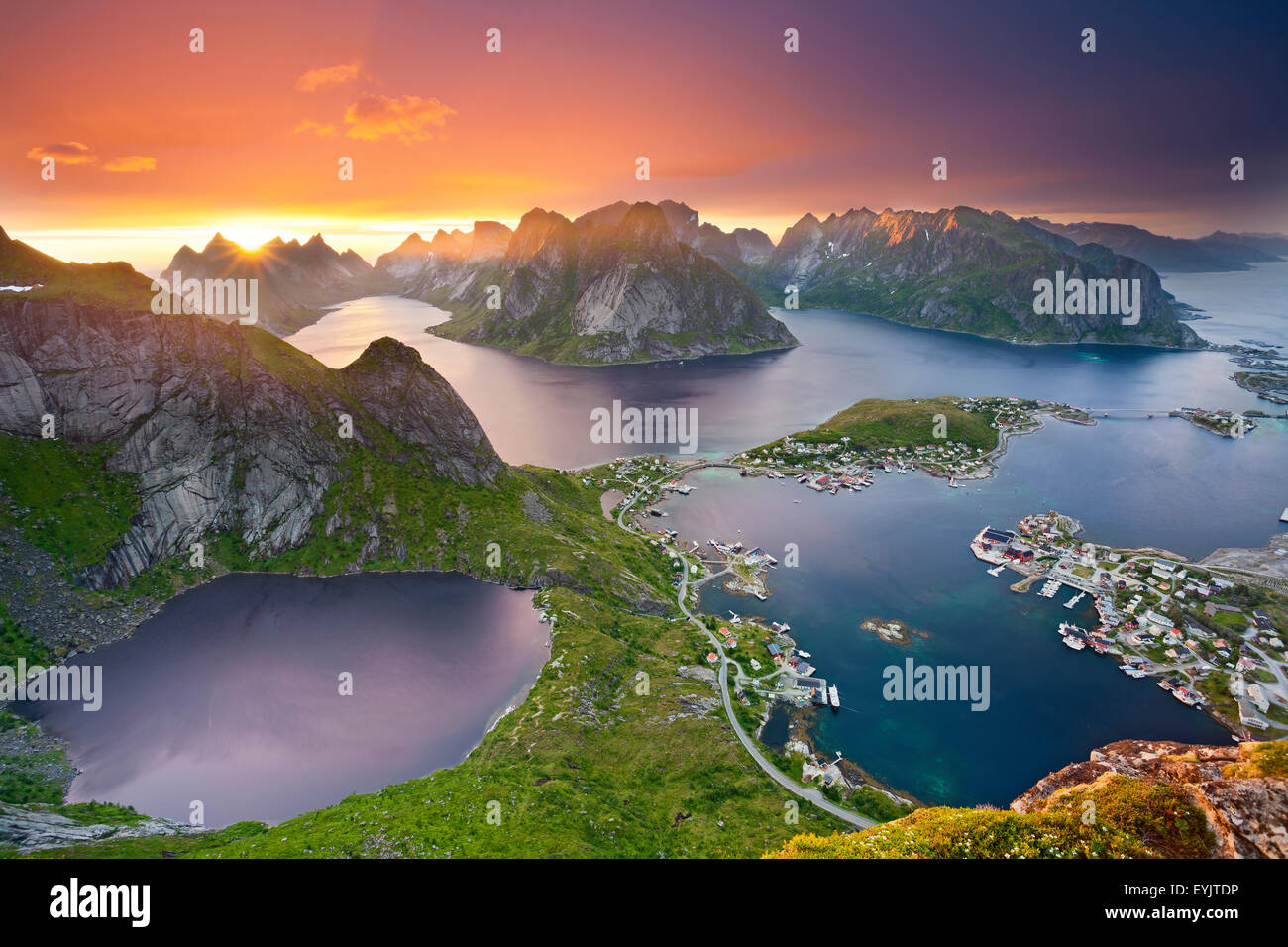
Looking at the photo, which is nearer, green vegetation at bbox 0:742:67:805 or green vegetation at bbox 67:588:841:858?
green vegetation at bbox 67:588:841:858

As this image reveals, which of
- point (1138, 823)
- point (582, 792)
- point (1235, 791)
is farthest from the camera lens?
point (582, 792)

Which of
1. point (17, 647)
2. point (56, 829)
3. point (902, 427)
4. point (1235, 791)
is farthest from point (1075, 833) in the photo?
point (902, 427)

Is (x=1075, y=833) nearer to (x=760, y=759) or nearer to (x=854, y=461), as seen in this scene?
(x=760, y=759)

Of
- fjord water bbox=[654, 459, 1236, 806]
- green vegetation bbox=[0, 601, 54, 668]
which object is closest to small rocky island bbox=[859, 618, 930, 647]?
fjord water bbox=[654, 459, 1236, 806]

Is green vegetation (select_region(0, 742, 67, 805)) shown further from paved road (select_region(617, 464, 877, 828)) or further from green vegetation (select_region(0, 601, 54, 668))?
paved road (select_region(617, 464, 877, 828))
